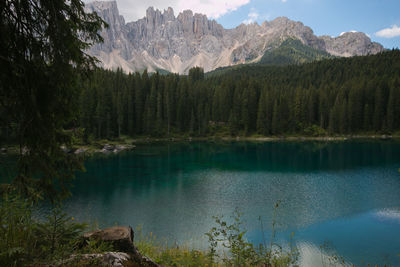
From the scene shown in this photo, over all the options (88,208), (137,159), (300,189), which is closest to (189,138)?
(137,159)

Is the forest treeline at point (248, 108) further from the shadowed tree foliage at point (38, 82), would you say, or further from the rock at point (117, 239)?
the rock at point (117, 239)

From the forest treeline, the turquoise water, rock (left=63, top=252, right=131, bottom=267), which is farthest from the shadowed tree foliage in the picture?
the forest treeline

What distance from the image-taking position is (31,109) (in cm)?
512

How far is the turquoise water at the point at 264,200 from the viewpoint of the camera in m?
17.3

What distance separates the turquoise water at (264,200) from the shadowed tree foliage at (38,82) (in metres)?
7.17

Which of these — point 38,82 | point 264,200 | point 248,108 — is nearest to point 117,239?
point 38,82

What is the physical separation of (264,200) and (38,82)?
2392 centimetres

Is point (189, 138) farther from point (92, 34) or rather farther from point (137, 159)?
point (92, 34)

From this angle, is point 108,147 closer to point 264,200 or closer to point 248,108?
point 264,200

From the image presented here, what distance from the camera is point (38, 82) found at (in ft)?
17.5

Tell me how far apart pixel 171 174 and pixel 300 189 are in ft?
61.6

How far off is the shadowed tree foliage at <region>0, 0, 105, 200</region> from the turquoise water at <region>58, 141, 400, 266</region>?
282 inches

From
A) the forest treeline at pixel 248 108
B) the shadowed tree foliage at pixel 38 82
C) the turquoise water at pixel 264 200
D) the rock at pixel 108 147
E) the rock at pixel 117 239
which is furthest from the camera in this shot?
the forest treeline at pixel 248 108

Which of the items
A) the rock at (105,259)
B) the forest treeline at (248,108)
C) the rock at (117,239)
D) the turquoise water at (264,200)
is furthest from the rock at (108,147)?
the rock at (105,259)
